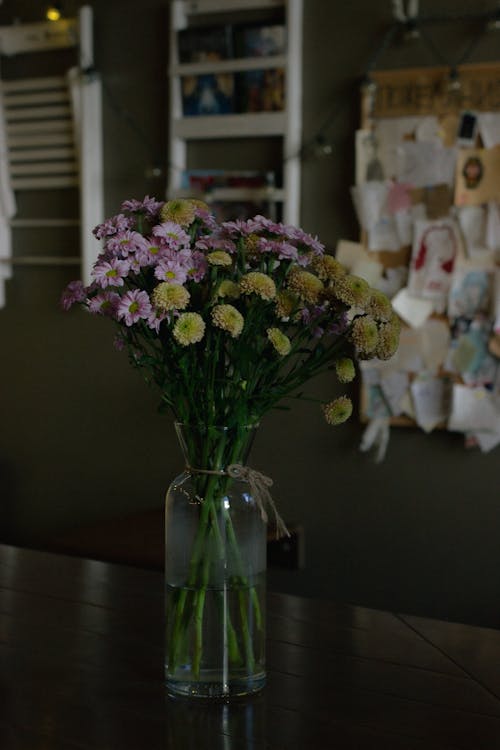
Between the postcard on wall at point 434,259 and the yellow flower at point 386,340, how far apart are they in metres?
1.76

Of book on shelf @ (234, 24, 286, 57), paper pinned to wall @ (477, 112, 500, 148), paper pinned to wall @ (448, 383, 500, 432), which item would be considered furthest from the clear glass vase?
book on shelf @ (234, 24, 286, 57)

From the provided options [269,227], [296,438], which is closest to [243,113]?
[296,438]

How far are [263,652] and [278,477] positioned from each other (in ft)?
6.32

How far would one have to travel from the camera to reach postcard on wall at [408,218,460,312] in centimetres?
286

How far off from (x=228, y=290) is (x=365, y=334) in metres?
0.17

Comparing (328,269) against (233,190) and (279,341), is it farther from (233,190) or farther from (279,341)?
(233,190)

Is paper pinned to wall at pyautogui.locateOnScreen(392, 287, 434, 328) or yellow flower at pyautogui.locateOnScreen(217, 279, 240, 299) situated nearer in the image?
yellow flower at pyautogui.locateOnScreen(217, 279, 240, 299)

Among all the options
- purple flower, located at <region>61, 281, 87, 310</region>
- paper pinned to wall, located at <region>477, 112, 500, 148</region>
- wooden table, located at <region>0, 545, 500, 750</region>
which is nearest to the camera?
wooden table, located at <region>0, 545, 500, 750</region>

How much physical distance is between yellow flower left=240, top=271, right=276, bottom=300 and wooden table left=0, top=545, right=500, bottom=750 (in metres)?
0.50

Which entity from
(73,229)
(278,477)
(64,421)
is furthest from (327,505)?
(73,229)

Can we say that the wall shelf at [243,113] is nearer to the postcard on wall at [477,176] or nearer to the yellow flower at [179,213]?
the postcard on wall at [477,176]

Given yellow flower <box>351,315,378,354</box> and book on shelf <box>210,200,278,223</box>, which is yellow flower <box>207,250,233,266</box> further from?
book on shelf <box>210,200,278,223</box>

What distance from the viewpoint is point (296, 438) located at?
3105 millimetres

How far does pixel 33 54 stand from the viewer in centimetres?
352
